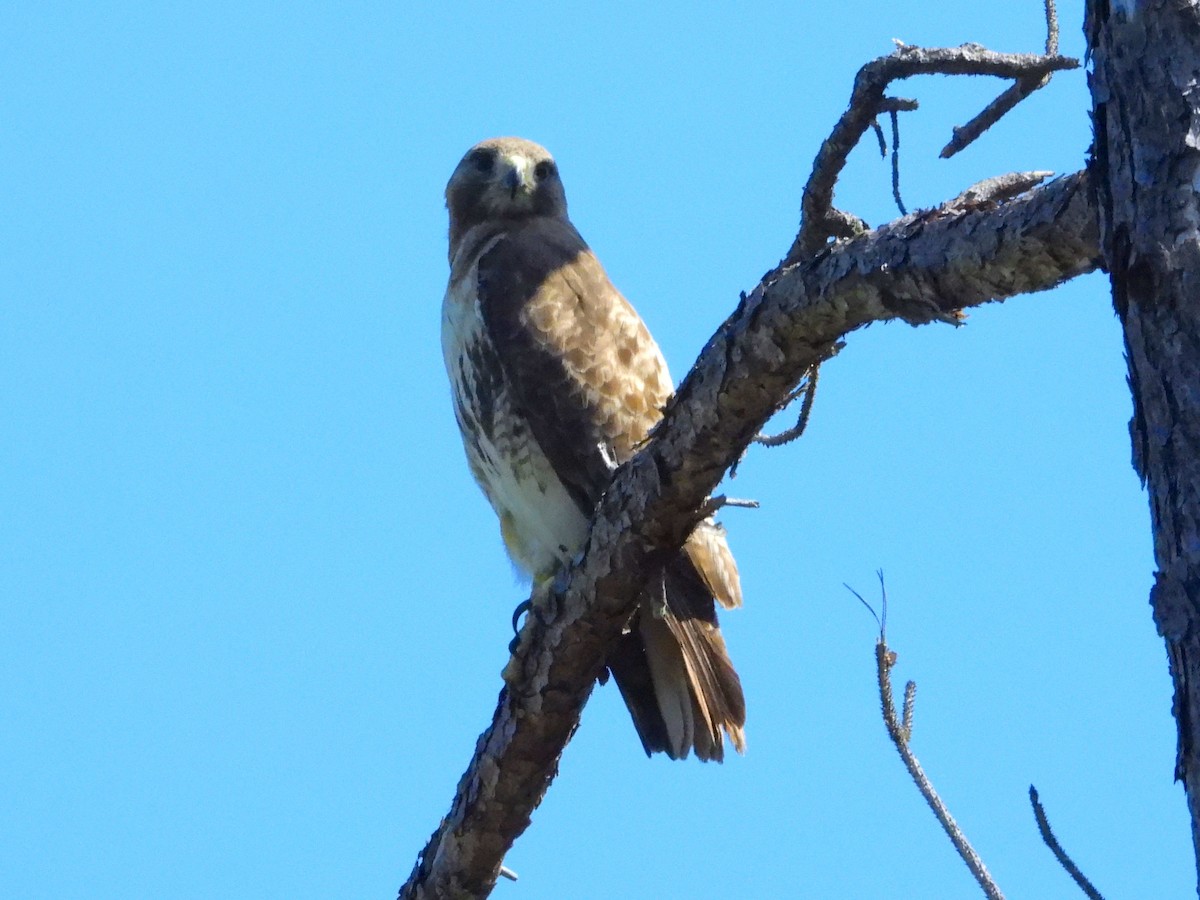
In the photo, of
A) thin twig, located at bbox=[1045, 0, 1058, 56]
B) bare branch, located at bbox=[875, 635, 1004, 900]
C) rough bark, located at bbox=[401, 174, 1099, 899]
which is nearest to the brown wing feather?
rough bark, located at bbox=[401, 174, 1099, 899]

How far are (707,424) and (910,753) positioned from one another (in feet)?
2.41

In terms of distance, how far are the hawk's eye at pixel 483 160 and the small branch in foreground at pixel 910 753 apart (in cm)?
291

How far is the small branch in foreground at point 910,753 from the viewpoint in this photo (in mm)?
2664

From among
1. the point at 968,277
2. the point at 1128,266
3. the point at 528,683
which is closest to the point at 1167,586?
the point at 1128,266

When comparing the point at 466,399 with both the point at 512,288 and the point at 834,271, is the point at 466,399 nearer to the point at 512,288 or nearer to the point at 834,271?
the point at 512,288

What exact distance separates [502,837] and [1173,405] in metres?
2.39

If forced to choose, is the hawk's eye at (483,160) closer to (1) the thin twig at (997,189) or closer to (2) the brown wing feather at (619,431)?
(2) the brown wing feather at (619,431)

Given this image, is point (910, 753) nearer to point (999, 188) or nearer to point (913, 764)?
point (913, 764)

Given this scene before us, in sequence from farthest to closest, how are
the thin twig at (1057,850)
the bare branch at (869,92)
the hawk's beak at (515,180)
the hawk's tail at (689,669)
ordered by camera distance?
the hawk's beak at (515,180)
the hawk's tail at (689,669)
the bare branch at (869,92)
the thin twig at (1057,850)

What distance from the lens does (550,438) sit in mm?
4137

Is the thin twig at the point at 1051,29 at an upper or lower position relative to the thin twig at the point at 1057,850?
upper

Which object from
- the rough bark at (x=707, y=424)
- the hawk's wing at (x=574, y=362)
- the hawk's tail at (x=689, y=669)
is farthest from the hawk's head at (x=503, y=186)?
the rough bark at (x=707, y=424)

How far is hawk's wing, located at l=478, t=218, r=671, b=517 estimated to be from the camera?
4.11m

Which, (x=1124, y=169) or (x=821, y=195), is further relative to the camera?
(x=821, y=195)
